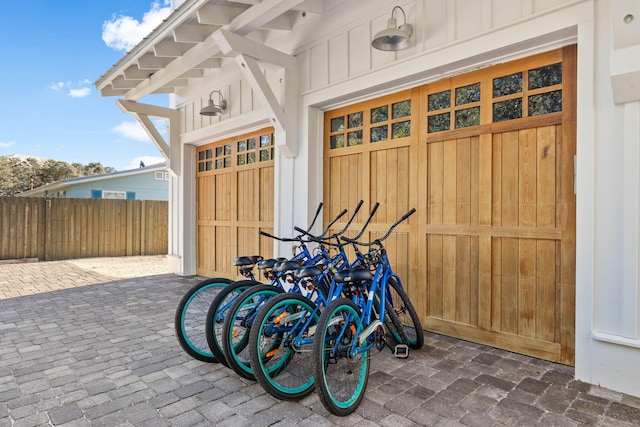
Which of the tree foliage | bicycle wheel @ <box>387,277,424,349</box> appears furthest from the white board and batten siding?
the tree foliage

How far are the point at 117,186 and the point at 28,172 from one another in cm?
1223

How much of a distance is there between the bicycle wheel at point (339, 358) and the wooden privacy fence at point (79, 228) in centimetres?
893

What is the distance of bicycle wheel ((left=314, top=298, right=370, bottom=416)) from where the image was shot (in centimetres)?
185

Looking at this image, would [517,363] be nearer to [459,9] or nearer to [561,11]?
[561,11]

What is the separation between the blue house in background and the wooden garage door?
8419 millimetres

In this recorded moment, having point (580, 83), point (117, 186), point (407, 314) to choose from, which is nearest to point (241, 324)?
point (407, 314)

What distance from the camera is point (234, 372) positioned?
2.48 meters

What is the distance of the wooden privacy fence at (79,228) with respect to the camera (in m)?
8.32

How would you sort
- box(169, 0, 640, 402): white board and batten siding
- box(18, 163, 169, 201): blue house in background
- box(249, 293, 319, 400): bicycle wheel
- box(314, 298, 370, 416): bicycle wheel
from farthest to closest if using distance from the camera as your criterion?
box(18, 163, 169, 201): blue house in background < box(169, 0, 640, 402): white board and batten siding < box(249, 293, 319, 400): bicycle wheel < box(314, 298, 370, 416): bicycle wheel

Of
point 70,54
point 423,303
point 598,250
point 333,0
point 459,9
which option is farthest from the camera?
point 70,54

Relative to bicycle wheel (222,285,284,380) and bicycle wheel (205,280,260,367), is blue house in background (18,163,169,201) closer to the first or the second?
bicycle wheel (205,280,260,367)

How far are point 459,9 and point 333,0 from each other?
1.35 m

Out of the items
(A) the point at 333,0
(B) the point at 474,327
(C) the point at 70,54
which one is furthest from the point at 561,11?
(C) the point at 70,54

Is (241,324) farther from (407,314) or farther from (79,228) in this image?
(79,228)
